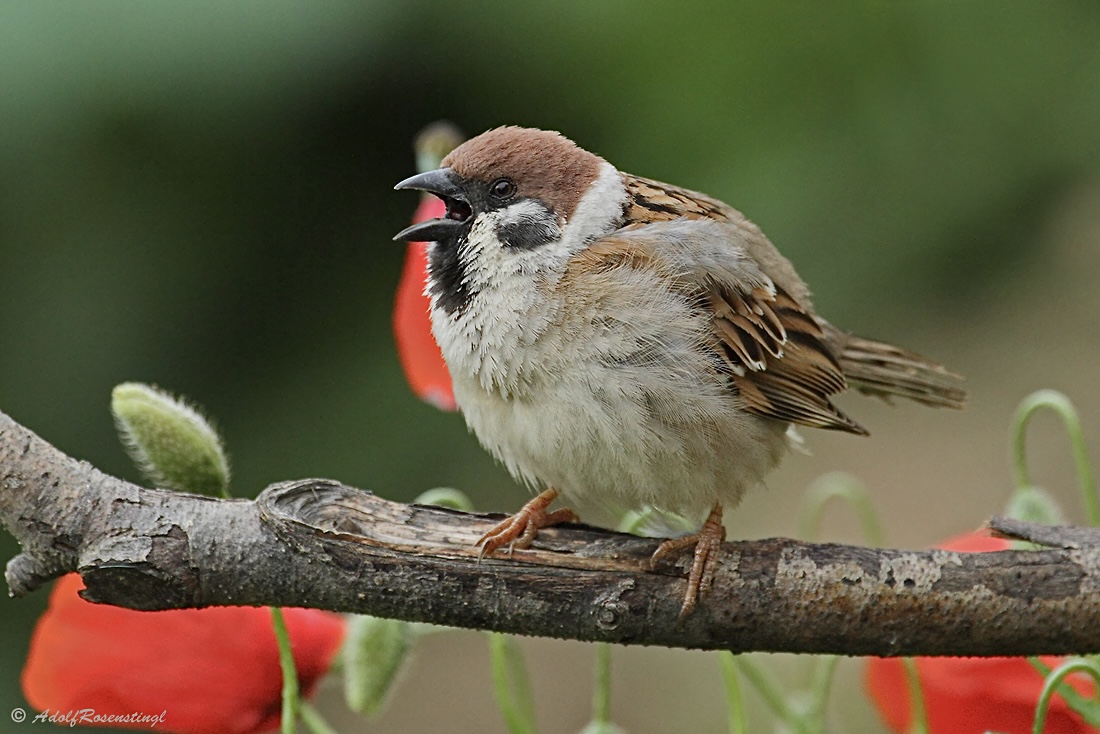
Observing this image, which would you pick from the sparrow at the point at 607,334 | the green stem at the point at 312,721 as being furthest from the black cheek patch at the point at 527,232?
the green stem at the point at 312,721

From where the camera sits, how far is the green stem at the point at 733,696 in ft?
4.42

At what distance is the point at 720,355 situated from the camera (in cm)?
182

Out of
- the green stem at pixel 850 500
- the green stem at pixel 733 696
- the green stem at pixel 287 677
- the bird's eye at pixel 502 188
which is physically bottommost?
the green stem at pixel 287 677

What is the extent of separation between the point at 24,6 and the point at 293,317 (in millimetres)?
1029

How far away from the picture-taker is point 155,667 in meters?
1.39

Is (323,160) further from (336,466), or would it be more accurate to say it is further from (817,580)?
(817,580)

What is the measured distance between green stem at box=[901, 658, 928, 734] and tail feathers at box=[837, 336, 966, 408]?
76cm

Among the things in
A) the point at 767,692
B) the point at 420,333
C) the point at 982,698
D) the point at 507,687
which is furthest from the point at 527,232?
the point at 982,698

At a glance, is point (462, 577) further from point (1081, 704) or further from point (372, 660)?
point (1081, 704)

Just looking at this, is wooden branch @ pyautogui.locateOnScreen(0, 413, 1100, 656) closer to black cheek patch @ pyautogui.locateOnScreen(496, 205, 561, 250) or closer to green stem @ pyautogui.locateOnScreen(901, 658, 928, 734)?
green stem @ pyautogui.locateOnScreen(901, 658, 928, 734)

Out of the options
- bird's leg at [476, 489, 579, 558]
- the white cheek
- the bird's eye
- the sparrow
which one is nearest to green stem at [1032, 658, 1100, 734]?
the sparrow

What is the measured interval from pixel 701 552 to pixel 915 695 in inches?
12.0

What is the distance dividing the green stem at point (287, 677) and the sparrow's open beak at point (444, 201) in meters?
0.63

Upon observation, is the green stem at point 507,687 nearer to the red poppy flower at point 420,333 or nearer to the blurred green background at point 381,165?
the red poppy flower at point 420,333
